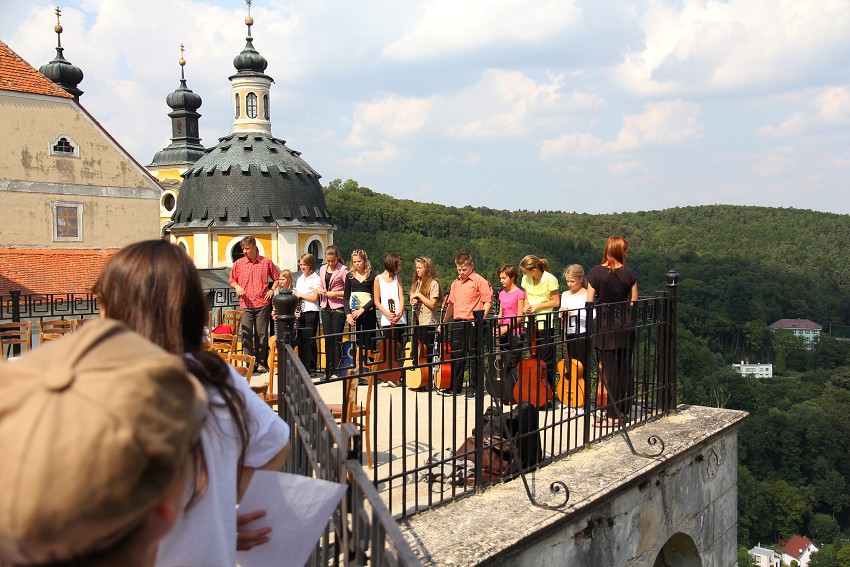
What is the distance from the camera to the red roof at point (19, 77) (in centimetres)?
2392

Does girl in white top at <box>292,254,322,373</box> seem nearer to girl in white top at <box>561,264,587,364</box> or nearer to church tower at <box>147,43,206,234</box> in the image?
girl in white top at <box>561,264,587,364</box>

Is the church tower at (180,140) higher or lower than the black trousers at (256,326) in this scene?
higher

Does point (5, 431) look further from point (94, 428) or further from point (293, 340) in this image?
point (293, 340)

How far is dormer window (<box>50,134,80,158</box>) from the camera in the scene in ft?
82.3

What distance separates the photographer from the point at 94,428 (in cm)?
96

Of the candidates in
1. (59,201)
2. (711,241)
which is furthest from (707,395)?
(711,241)

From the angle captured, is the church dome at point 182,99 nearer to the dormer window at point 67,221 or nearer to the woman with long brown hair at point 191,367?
the dormer window at point 67,221

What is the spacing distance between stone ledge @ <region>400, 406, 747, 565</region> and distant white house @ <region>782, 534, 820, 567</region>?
58.6 m

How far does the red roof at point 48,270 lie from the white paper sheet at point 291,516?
73.2 feet

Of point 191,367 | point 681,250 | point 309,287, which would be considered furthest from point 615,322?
point 681,250

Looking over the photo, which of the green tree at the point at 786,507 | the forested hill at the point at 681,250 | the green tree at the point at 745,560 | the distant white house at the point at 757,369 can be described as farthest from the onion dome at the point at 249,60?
the distant white house at the point at 757,369

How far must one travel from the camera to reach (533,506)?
4.62 metres

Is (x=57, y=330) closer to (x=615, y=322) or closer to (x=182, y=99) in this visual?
(x=615, y=322)

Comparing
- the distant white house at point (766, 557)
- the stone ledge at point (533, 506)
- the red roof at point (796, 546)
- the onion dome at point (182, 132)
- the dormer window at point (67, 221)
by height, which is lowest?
the distant white house at point (766, 557)
